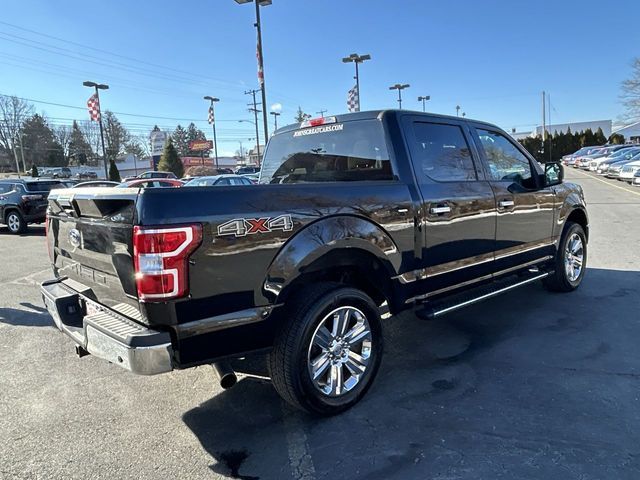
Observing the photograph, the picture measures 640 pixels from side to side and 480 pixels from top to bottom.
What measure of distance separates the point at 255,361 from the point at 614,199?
18.0 metres

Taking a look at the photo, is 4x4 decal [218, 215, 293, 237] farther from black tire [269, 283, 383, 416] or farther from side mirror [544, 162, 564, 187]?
side mirror [544, 162, 564, 187]

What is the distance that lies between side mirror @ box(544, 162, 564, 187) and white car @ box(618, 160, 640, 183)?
832 inches

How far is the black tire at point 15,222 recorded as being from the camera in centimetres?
1383

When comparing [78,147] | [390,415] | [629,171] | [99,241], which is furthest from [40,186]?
[78,147]

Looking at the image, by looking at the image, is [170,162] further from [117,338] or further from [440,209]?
[117,338]

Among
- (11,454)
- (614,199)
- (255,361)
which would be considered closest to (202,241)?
(255,361)

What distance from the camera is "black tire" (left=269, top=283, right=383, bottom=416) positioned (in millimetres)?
2885

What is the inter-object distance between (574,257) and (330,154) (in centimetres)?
360

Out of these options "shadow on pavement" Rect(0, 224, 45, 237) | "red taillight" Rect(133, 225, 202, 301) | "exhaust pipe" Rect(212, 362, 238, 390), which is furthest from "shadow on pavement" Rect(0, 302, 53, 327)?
"shadow on pavement" Rect(0, 224, 45, 237)

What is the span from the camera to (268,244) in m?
2.72

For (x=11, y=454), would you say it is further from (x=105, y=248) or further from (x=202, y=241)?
(x=202, y=241)

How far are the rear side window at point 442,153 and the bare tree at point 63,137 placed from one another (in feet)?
370

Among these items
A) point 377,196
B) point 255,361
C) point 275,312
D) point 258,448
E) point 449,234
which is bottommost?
point 258,448

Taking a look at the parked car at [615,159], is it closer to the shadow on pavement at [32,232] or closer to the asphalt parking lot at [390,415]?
the asphalt parking lot at [390,415]
